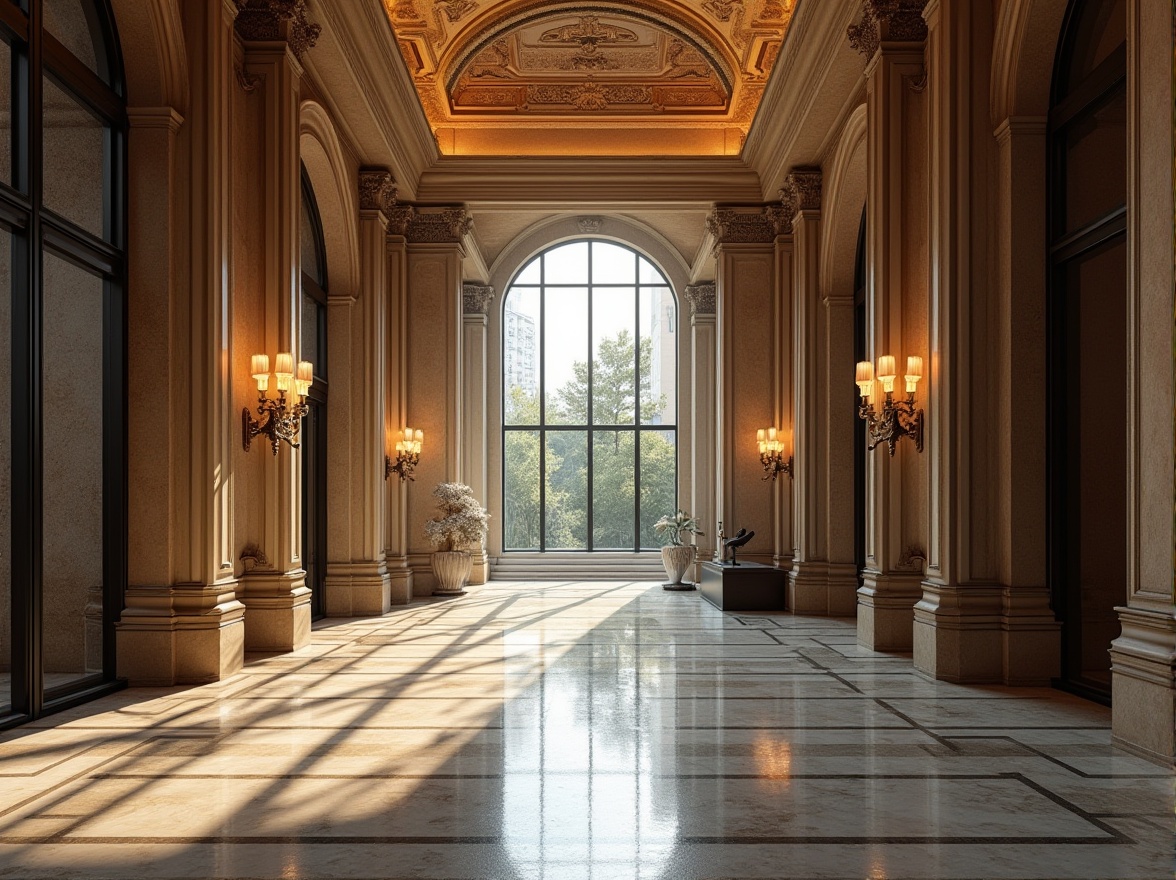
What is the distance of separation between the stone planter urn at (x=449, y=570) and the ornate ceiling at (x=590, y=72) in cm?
635

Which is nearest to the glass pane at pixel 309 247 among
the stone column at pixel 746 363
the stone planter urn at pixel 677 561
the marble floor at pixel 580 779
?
the marble floor at pixel 580 779

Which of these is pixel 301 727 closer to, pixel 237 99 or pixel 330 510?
pixel 237 99

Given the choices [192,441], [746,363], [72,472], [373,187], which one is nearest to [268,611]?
[192,441]

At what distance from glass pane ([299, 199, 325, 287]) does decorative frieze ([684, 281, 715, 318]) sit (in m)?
10.4

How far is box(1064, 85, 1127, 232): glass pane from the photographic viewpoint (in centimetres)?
737

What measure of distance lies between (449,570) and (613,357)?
859cm

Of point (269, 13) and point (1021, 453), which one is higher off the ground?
point (269, 13)

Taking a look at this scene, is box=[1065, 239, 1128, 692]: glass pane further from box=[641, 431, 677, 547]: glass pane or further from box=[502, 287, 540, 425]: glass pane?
box=[502, 287, 540, 425]: glass pane

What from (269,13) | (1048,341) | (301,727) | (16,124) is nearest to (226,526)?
(301,727)

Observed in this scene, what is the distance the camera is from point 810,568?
563 inches

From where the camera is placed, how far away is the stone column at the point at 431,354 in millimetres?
17078

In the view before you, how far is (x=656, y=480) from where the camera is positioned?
77.6 feet

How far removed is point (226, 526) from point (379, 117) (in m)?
6.68

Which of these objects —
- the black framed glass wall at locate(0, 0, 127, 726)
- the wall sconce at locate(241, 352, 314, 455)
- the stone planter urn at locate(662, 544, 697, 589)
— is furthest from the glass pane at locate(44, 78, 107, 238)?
the stone planter urn at locate(662, 544, 697, 589)
